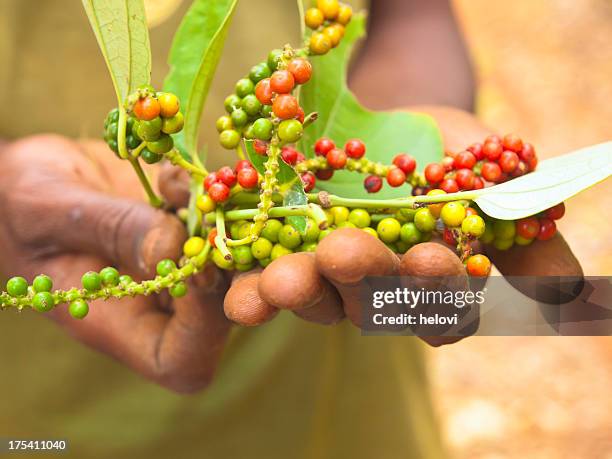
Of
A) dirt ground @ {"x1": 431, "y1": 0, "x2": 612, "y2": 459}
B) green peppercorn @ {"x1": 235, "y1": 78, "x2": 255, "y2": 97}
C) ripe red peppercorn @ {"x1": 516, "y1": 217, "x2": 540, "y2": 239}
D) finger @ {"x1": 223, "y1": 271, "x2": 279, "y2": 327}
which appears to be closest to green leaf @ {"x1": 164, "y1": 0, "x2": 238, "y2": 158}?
green peppercorn @ {"x1": 235, "y1": 78, "x2": 255, "y2": 97}

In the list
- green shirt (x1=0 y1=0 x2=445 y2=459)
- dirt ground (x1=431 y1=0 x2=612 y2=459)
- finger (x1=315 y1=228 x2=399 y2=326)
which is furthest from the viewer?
dirt ground (x1=431 y1=0 x2=612 y2=459)

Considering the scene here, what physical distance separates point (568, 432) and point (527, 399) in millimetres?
145

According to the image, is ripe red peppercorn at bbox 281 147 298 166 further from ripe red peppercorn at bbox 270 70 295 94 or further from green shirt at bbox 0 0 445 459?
green shirt at bbox 0 0 445 459

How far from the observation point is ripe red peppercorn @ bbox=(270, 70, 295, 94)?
399 millimetres

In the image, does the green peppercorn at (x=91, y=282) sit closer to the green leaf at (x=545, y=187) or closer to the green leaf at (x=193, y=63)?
the green leaf at (x=193, y=63)

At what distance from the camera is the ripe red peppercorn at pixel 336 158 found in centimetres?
47

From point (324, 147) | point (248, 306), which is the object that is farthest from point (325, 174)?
point (248, 306)

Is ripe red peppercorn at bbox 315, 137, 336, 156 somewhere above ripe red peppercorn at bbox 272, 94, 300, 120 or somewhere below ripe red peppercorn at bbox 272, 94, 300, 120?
below

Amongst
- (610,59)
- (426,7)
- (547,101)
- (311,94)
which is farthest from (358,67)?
(610,59)

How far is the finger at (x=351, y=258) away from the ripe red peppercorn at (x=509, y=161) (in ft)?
0.47

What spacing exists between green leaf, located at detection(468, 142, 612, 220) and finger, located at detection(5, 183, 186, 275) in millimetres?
239

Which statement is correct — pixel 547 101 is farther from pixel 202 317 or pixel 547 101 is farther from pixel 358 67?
pixel 202 317

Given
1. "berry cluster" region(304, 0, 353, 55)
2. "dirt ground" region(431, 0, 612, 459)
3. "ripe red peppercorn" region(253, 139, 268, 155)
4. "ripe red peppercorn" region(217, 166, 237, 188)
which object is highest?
"berry cluster" region(304, 0, 353, 55)

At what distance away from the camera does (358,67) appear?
1.07m
